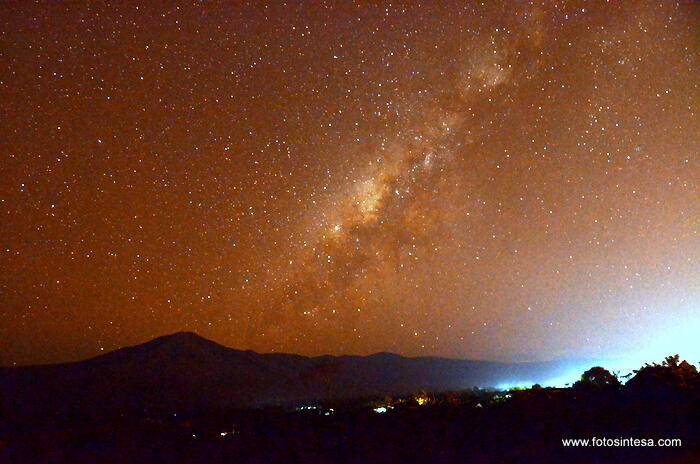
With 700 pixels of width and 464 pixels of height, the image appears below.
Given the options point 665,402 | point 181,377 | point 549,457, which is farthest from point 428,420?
point 181,377

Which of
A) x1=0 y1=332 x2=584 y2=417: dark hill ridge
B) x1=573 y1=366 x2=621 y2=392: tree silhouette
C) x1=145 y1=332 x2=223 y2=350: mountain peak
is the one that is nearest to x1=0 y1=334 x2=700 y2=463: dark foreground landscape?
x1=573 y1=366 x2=621 y2=392: tree silhouette

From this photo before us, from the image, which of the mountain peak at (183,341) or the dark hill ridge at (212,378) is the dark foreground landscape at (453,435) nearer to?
the dark hill ridge at (212,378)

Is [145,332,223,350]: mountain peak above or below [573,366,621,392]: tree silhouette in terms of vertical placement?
above

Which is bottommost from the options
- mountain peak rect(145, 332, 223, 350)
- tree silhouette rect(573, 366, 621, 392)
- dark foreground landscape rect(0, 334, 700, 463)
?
dark foreground landscape rect(0, 334, 700, 463)

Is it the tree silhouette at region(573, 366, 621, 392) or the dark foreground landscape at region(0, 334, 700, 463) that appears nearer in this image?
the dark foreground landscape at region(0, 334, 700, 463)

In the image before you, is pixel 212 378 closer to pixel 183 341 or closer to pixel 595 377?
pixel 183 341

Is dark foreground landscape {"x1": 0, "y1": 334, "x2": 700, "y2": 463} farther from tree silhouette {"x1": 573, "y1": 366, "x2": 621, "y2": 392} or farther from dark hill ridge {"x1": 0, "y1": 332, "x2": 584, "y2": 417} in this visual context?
dark hill ridge {"x1": 0, "y1": 332, "x2": 584, "y2": 417}

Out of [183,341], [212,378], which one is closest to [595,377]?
[212,378]

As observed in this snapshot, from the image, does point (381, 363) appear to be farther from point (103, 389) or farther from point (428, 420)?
point (428, 420)

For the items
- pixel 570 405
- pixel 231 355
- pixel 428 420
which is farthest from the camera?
pixel 231 355
